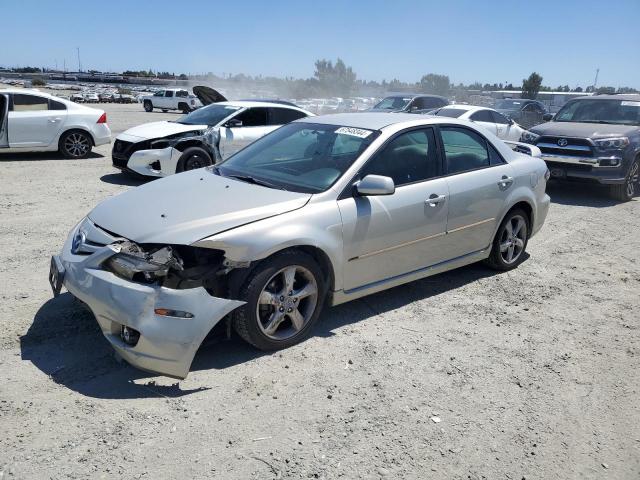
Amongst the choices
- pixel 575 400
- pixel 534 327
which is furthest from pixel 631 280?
pixel 575 400

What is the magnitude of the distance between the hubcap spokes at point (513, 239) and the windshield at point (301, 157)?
2.04 meters

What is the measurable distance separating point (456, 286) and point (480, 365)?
62.6 inches

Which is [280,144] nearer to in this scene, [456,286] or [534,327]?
[456,286]

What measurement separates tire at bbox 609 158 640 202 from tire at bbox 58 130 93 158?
11.0 m

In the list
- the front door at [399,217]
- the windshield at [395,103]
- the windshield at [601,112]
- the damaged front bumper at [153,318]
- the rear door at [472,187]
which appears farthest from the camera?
the windshield at [395,103]

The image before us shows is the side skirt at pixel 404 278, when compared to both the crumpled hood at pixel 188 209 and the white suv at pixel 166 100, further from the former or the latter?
the white suv at pixel 166 100

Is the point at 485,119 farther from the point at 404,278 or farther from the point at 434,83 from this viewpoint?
the point at 434,83

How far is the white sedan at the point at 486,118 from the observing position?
47.2ft

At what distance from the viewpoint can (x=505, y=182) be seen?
17.8 feet

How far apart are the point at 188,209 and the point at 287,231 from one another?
71 cm

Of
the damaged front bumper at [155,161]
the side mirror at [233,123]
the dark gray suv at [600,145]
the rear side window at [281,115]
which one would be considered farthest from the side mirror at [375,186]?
the dark gray suv at [600,145]

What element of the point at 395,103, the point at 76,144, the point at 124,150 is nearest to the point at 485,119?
the point at 395,103

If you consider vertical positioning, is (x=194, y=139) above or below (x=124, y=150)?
above

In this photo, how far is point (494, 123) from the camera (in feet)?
49.2
